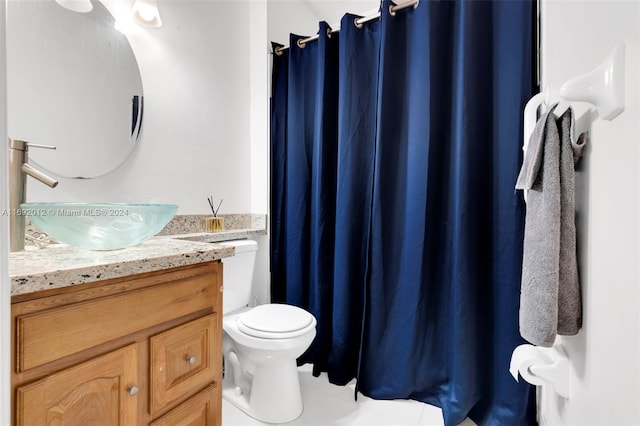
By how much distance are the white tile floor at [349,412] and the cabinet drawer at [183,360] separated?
677 millimetres

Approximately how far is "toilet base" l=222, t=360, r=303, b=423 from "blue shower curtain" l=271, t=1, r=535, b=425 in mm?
328

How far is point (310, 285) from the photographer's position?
1814 millimetres

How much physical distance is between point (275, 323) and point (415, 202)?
0.88 m

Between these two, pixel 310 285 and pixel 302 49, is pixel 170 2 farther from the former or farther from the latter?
pixel 310 285

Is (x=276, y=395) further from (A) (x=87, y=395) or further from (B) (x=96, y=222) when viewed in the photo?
(B) (x=96, y=222)

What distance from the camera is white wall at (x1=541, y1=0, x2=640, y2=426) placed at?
0.40m

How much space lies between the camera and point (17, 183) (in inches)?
32.9

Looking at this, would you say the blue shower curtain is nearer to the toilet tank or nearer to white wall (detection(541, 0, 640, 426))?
the toilet tank

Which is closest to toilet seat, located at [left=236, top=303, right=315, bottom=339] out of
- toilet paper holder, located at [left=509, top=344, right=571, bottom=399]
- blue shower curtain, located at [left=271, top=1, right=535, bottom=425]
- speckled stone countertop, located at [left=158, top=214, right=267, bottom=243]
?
Result: blue shower curtain, located at [left=271, top=1, right=535, bottom=425]

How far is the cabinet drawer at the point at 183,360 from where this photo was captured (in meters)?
0.74

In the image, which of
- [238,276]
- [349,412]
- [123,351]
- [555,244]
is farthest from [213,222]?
[555,244]

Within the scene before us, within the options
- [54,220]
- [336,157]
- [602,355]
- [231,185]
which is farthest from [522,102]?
[54,220]

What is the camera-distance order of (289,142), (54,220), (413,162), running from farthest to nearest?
1. (289,142)
2. (413,162)
3. (54,220)

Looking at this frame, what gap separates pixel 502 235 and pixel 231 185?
4.88 ft
